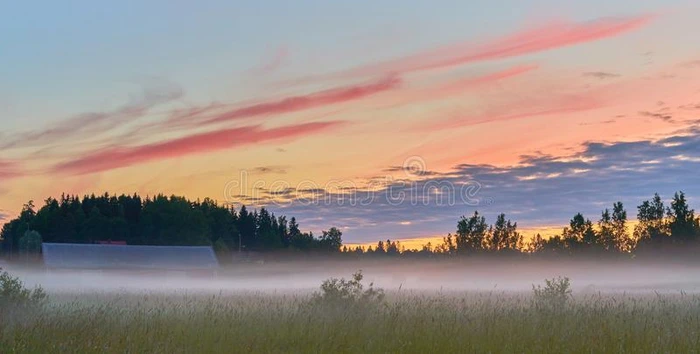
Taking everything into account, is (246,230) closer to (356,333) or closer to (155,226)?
(155,226)

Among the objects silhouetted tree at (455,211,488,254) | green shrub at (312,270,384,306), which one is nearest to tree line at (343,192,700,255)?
silhouetted tree at (455,211,488,254)

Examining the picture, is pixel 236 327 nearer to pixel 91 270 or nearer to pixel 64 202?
pixel 91 270

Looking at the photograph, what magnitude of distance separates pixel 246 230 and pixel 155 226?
104ft

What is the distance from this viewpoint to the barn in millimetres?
99562

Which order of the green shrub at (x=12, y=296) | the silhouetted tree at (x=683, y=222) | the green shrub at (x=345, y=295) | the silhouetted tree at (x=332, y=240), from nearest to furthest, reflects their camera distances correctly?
the green shrub at (x=12, y=296) < the green shrub at (x=345, y=295) < the silhouetted tree at (x=683, y=222) < the silhouetted tree at (x=332, y=240)

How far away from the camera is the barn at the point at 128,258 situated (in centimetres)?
9956

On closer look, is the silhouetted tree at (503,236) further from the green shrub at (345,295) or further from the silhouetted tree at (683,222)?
the green shrub at (345,295)

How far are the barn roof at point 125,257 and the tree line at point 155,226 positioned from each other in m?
33.5

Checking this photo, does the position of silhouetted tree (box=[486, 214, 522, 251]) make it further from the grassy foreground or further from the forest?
the grassy foreground

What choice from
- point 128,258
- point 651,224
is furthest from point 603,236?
point 128,258

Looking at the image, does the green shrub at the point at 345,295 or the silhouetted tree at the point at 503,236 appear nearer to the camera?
the green shrub at the point at 345,295

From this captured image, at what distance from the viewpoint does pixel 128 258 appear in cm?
10550

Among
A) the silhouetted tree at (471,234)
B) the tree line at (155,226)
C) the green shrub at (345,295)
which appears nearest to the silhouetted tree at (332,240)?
the tree line at (155,226)

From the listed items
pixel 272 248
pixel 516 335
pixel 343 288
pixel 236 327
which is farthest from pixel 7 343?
pixel 272 248
